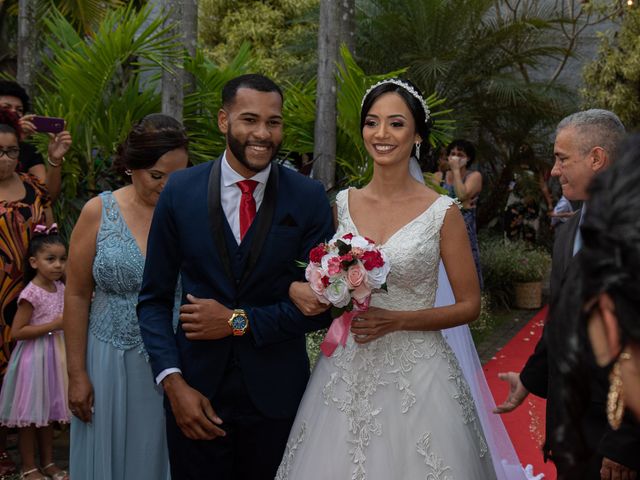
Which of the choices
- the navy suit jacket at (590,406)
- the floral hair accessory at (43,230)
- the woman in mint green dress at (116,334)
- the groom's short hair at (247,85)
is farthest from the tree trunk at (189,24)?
the navy suit jacket at (590,406)

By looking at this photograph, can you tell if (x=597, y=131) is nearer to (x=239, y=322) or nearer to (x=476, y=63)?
(x=239, y=322)

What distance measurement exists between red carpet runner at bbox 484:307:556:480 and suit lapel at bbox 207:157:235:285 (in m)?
3.56

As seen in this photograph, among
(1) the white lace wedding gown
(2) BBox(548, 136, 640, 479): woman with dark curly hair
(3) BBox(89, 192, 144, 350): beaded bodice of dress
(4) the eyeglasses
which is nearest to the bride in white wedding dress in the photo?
(1) the white lace wedding gown

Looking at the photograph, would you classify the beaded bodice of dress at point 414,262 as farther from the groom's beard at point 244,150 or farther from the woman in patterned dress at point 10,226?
the woman in patterned dress at point 10,226

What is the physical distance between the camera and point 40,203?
602 cm

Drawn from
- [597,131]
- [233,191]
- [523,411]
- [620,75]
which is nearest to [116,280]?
[233,191]

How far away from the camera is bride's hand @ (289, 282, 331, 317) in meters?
3.36

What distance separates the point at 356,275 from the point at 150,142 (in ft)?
4.00

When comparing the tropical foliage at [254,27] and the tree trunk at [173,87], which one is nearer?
the tree trunk at [173,87]

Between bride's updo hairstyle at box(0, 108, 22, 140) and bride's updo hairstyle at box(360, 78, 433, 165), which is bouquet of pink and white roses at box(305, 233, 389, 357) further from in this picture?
bride's updo hairstyle at box(0, 108, 22, 140)

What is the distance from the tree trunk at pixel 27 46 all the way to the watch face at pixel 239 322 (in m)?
6.74

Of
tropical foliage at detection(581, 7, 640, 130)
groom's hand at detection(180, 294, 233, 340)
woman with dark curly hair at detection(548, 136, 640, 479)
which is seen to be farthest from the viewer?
tropical foliage at detection(581, 7, 640, 130)

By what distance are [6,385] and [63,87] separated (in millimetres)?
2884

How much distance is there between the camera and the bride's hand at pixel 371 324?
3.64 metres
